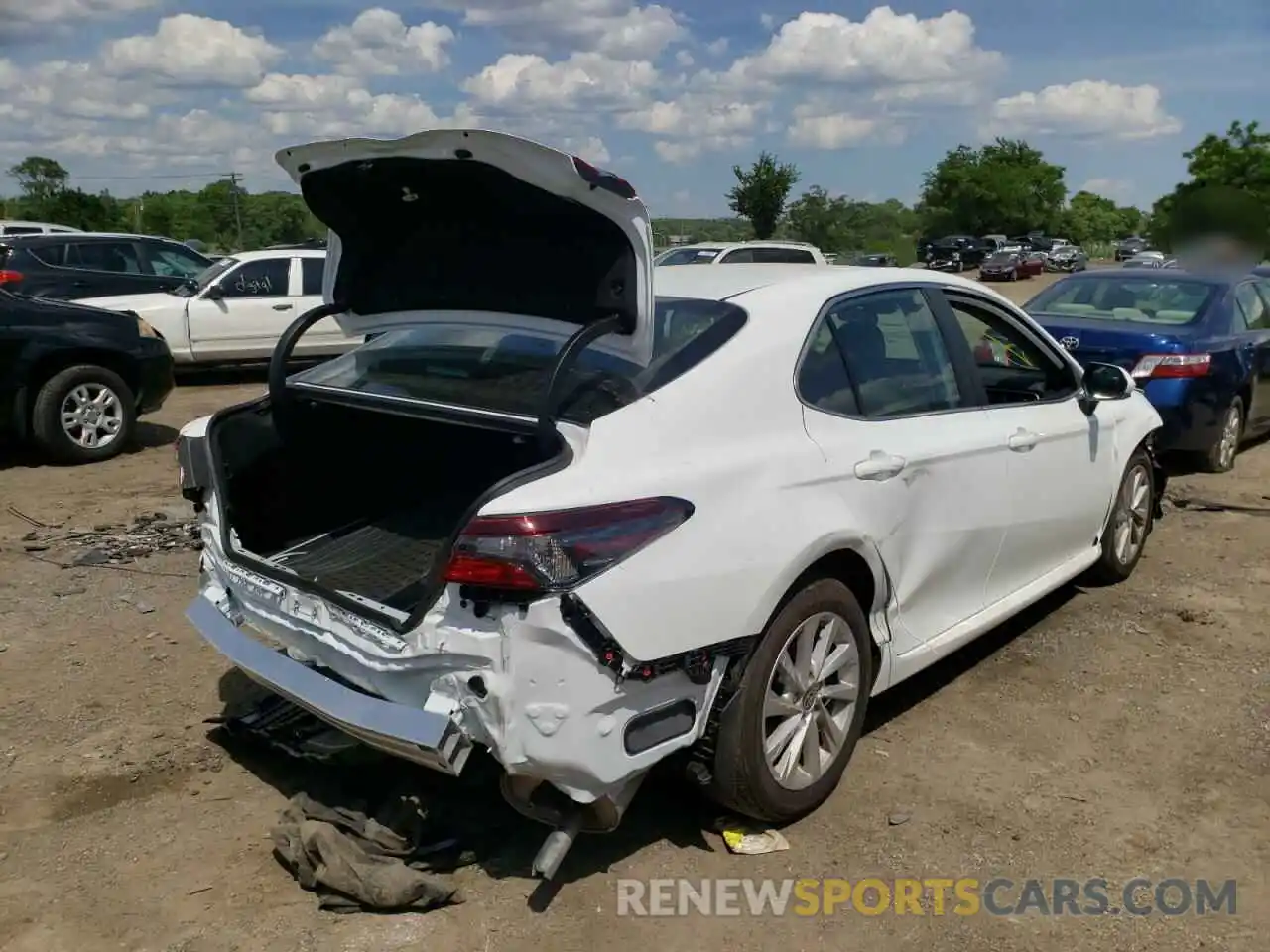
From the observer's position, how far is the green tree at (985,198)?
86562mm

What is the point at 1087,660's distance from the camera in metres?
5.02

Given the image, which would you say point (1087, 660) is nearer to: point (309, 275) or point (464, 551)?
point (464, 551)

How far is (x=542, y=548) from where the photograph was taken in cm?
285

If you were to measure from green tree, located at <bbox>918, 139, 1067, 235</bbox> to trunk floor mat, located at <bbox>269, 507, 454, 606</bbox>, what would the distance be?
87241 millimetres

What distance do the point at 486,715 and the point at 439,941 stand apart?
65 cm

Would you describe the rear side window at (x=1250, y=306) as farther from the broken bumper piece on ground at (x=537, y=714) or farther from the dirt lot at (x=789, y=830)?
the broken bumper piece on ground at (x=537, y=714)

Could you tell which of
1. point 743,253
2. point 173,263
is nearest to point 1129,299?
point 743,253

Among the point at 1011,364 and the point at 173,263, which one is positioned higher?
the point at 1011,364

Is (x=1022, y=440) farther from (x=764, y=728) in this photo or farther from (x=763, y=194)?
(x=763, y=194)

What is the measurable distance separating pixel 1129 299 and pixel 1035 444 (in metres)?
4.93

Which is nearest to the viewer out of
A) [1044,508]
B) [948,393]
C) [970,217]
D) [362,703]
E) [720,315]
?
[362,703]

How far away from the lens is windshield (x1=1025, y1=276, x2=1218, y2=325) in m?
8.66

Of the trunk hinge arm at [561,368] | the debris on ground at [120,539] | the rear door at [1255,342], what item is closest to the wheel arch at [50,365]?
the debris on ground at [120,539]

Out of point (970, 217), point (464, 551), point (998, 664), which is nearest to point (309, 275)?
point (998, 664)
